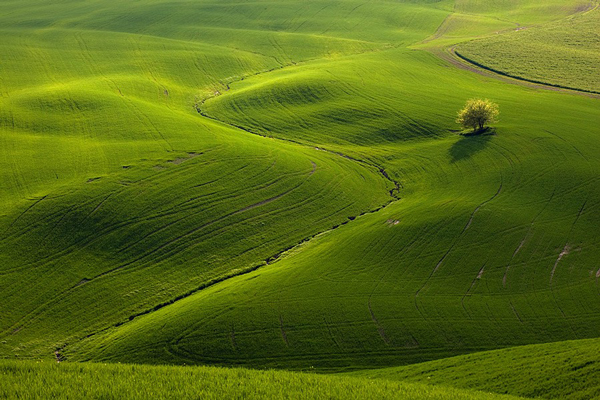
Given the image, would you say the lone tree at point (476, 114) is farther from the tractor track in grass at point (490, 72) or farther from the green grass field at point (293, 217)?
the tractor track in grass at point (490, 72)

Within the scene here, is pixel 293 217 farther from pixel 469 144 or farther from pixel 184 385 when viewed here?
pixel 469 144

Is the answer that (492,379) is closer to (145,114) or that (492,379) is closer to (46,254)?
(46,254)

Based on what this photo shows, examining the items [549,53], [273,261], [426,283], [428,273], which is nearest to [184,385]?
[273,261]

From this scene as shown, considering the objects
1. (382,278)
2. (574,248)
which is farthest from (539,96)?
(382,278)

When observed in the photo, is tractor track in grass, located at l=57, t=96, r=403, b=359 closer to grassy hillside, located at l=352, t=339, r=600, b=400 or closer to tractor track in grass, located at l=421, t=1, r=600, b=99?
grassy hillside, located at l=352, t=339, r=600, b=400

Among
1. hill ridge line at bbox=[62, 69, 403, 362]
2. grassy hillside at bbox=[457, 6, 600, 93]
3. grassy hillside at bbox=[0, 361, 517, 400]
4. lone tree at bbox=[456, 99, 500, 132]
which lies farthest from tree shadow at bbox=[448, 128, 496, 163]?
grassy hillside at bbox=[0, 361, 517, 400]

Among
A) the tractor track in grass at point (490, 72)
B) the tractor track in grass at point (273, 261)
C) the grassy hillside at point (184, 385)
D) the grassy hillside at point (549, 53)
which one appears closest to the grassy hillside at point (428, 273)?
the tractor track in grass at point (273, 261)
